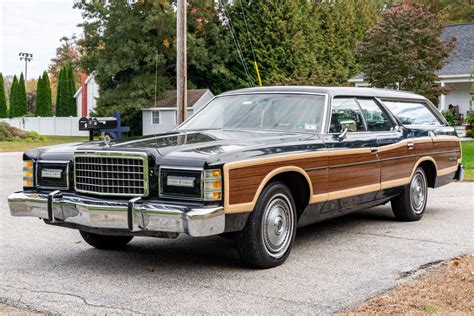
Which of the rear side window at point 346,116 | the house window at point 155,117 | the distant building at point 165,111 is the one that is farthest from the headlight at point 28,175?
the house window at point 155,117

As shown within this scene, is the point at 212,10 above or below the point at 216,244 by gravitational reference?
above

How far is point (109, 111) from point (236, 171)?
125 feet

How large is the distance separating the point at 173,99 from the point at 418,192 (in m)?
34.9

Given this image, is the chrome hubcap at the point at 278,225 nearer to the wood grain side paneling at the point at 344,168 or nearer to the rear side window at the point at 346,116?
the wood grain side paneling at the point at 344,168

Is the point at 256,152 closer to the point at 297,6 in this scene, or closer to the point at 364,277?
the point at 364,277

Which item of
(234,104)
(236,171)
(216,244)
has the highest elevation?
(234,104)

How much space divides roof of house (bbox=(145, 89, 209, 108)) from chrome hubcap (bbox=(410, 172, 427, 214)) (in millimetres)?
31794

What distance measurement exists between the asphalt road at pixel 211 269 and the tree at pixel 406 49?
1680 cm

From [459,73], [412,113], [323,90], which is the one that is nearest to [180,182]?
[323,90]

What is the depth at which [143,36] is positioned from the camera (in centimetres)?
4272

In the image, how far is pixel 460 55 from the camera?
34781 millimetres

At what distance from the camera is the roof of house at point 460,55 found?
107 feet

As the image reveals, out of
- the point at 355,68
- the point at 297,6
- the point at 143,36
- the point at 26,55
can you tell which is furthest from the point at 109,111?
the point at 26,55

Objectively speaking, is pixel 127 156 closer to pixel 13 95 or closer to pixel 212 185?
pixel 212 185
